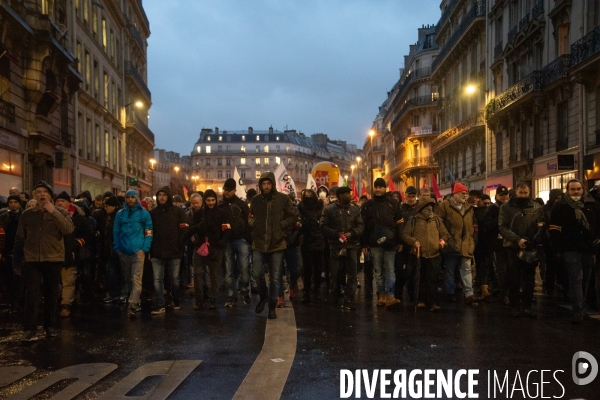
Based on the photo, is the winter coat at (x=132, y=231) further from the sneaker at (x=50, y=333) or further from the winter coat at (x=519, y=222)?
the winter coat at (x=519, y=222)

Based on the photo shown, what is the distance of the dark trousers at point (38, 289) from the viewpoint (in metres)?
7.32

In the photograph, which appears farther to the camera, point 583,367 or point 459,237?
point 459,237

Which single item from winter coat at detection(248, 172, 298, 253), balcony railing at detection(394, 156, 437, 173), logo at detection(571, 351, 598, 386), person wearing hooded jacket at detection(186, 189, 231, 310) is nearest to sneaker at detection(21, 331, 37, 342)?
person wearing hooded jacket at detection(186, 189, 231, 310)

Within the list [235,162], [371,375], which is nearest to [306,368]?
[371,375]

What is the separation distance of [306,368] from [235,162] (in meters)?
132

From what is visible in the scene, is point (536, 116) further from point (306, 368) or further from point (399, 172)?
point (399, 172)

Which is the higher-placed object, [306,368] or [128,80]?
[128,80]

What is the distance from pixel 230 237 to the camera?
9742 millimetres

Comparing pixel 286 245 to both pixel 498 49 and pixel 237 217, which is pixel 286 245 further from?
pixel 498 49

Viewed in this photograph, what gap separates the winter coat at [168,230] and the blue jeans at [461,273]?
14.0ft

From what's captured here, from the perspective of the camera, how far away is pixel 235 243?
32.4 ft

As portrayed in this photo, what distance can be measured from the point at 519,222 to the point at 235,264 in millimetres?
4326

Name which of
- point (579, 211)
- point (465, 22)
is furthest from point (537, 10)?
point (579, 211)

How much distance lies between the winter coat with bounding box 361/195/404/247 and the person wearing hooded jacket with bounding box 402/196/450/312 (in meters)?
0.18
